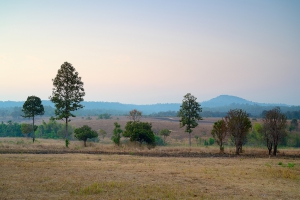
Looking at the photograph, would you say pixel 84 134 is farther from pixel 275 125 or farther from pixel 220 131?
pixel 275 125

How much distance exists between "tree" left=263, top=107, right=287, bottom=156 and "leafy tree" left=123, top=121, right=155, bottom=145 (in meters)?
16.1

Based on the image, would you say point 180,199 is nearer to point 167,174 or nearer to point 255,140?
point 167,174

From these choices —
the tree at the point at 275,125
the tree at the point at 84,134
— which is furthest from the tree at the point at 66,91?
the tree at the point at 275,125

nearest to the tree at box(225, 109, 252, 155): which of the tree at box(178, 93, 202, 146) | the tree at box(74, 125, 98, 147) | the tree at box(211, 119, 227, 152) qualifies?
the tree at box(211, 119, 227, 152)

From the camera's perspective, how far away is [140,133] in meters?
38.3

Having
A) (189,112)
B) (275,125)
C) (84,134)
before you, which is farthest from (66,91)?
(275,125)

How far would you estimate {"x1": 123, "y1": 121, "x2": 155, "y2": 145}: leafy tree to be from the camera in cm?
3844

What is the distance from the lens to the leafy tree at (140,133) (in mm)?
38438

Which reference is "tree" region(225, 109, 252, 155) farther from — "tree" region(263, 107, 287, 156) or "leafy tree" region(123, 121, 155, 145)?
"leafy tree" region(123, 121, 155, 145)

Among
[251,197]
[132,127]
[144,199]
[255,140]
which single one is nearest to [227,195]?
[251,197]

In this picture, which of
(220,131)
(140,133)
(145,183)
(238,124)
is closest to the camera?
(145,183)

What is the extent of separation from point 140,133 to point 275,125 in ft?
59.6

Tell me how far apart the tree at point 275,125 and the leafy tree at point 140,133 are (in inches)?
633

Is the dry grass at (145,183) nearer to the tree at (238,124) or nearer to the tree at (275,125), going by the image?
the tree at (275,125)
